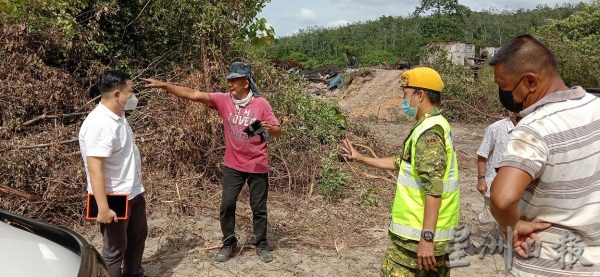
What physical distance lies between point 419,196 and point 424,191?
0.25 ft

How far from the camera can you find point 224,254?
14.1 ft

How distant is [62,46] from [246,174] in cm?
359

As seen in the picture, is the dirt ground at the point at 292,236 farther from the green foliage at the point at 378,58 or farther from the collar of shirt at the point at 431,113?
the green foliage at the point at 378,58

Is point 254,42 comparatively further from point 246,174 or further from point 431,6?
point 431,6

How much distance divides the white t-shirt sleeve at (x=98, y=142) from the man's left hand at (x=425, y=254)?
199 cm

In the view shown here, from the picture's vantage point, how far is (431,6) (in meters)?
35.4

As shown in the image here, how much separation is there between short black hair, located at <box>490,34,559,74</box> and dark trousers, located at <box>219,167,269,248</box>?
2636 millimetres

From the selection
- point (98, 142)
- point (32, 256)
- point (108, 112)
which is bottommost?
point (32, 256)

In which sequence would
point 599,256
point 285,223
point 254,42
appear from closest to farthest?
point 599,256, point 285,223, point 254,42

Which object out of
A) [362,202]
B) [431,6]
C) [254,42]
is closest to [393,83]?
[254,42]

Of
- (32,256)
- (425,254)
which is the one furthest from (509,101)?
(32,256)

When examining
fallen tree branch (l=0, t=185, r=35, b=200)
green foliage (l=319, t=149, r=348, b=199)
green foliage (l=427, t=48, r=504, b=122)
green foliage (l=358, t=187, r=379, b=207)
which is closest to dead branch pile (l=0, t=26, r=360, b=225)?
fallen tree branch (l=0, t=185, r=35, b=200)

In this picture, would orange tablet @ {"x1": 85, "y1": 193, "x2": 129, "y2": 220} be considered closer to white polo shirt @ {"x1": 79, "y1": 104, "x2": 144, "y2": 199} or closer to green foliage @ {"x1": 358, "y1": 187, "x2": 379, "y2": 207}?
white polo shirt @ {"x1": 79, "y1": 104, "x2": 144, "y2": 199}

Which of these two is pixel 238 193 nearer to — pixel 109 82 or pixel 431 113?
pixel 109 82
